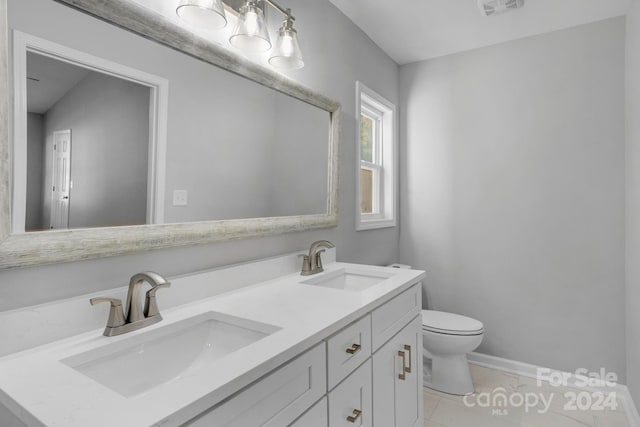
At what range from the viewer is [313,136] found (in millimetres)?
1919

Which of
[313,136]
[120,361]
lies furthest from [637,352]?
[120,361]

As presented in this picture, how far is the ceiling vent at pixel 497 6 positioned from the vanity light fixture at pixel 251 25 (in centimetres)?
123

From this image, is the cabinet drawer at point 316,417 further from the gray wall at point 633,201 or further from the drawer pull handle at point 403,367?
the gray wall at point 633,201

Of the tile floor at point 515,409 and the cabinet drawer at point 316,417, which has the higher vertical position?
the cabinet drawer at point 316,417

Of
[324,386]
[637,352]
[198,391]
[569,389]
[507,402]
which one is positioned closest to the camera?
[198,391]

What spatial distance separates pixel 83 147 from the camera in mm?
974

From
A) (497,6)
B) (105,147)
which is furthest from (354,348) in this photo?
(497,6)

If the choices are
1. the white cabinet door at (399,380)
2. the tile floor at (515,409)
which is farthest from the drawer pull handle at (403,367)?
the tile floor at (515,409)

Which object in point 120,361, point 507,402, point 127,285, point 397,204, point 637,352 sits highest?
point 397,204

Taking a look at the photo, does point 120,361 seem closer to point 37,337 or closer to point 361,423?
point 37,337

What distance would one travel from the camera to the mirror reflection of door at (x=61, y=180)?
926mm

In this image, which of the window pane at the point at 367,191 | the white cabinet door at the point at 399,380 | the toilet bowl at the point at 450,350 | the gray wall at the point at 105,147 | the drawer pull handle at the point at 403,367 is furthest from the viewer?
the window pane at the point at 367,191

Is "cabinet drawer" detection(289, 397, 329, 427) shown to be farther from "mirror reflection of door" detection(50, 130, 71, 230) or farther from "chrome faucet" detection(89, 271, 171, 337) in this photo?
"mirror reflection of door" detection(50, 130, 71, 230)

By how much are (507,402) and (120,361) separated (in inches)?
87.1
